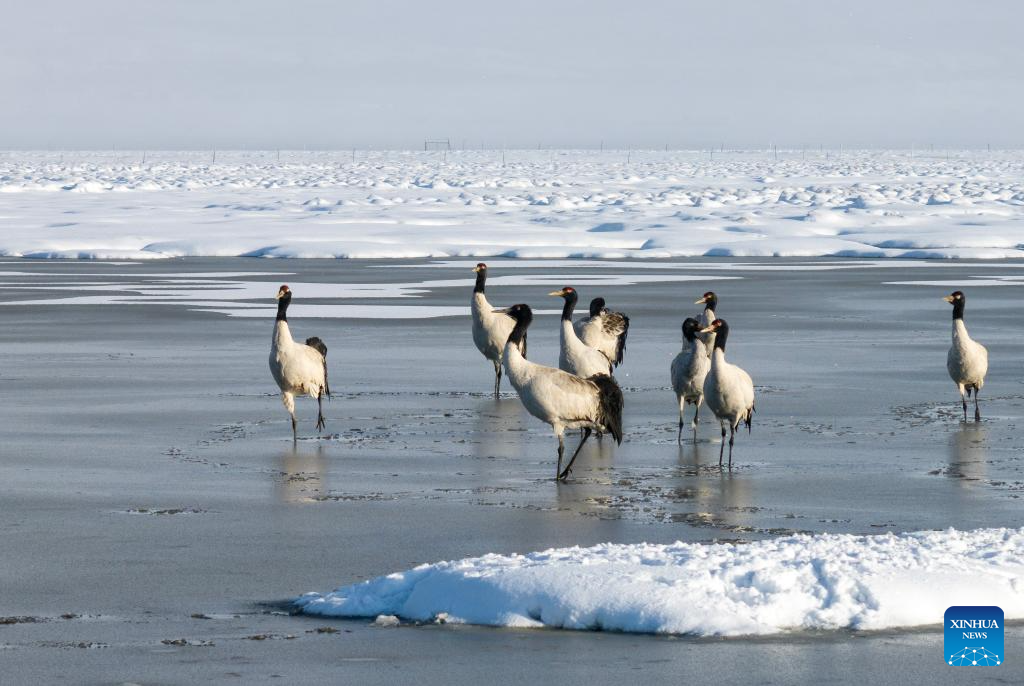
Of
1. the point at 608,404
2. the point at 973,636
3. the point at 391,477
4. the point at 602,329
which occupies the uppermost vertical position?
the point at 602,329

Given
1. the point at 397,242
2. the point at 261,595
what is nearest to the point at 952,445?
the point at 261,595

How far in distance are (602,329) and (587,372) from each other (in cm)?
195

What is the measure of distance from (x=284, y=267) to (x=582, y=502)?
26416 millimetres

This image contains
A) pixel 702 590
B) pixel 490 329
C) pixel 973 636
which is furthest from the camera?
pixel 490 329

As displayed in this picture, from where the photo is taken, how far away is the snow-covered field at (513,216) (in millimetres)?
42125

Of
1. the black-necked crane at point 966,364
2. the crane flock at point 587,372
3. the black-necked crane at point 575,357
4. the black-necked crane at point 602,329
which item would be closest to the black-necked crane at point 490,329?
the crane flock at point 587,372

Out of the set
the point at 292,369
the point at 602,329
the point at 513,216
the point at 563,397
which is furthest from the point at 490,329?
the point at 513,216

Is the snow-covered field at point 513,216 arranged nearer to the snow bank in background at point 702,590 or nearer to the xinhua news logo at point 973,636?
the snow bank in background at point 702,590

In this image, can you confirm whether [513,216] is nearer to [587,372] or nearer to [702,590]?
[587,372]

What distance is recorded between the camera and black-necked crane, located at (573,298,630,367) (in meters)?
17.0

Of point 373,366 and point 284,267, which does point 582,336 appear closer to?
point 373,366

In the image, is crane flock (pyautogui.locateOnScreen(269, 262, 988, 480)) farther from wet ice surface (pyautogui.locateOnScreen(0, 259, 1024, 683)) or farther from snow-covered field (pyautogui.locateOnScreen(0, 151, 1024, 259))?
snow-covered field (pyautogui.locateOnScreen(0, 151, 1024, 259))

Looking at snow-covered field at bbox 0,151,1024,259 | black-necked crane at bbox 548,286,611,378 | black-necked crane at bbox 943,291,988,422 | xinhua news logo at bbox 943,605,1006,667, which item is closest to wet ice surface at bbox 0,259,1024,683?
xinhua news logo at bbox 943,605,1006,667

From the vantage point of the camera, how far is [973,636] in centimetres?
691
